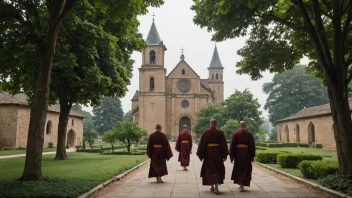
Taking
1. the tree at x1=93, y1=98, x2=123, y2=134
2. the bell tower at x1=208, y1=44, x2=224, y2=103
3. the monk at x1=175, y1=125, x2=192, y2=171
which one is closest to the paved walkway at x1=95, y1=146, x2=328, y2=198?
the monk at x1=175, y1=125, x2=192, y2=171

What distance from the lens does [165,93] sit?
54.0 meters

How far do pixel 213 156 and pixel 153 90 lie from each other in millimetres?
45183

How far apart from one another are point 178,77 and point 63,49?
135 ft

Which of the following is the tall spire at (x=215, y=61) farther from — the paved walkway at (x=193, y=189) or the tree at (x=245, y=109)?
the paved walkway at (x=193, y=189)

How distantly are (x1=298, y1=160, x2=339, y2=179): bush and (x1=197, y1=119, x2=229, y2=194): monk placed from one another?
367 centimetres

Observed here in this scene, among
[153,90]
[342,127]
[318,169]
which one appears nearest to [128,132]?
[318,169]

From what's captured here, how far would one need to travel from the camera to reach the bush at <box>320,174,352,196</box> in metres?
7.79

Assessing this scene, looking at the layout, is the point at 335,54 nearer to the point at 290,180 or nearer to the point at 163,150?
the point at 290,180

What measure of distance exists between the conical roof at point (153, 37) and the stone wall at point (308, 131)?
976 inches

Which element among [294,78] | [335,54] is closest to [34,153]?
[335,54]

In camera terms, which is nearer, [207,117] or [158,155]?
[158,155]

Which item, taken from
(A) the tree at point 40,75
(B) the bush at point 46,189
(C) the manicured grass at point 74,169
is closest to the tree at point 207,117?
(C) the manicured grass at point 74,169

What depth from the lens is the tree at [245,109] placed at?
40875mm

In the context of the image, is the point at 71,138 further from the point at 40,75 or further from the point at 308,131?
the point at 40,75
